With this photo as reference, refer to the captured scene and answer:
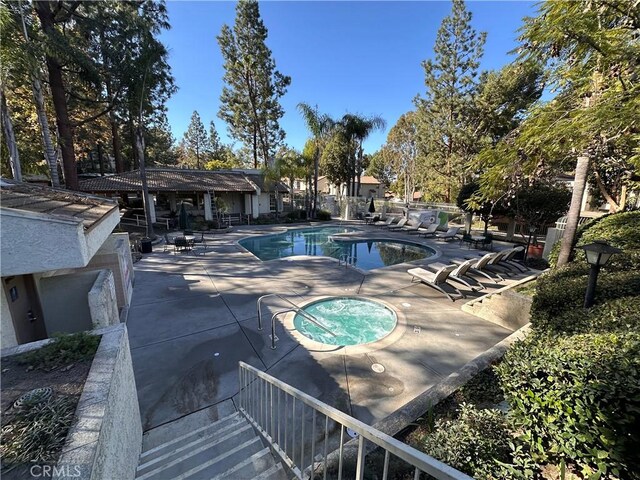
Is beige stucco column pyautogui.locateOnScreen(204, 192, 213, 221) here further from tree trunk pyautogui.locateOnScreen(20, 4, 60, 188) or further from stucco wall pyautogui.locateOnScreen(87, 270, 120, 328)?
stucco wall pyautogui.locateOnScreen(87, 270, 120, 328)

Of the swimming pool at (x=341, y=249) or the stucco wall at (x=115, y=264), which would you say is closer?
the stucco wall at (x=115, y=264)

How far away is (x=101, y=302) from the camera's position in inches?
189

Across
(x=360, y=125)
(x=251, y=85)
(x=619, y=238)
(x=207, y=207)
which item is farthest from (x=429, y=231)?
(x=251, y=85)

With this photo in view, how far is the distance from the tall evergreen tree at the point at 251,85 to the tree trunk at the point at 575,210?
26.6 metres

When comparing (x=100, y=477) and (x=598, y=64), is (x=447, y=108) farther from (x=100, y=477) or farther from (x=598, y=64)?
(x=100, y=477)

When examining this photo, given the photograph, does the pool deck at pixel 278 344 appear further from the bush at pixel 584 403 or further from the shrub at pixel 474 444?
the bush at pixel 584 403

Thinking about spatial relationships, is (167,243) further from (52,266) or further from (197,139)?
(197,139)

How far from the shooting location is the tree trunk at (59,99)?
1131 cm

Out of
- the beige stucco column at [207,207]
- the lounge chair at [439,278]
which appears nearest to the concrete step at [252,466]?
the lounge chair at [439,278]

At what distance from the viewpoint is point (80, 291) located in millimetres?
5586

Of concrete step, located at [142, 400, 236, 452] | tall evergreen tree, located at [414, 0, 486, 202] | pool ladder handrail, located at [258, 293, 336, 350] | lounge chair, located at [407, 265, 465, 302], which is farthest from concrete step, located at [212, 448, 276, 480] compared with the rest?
tall evergreen tree, located at [414, 0, 486, 202]

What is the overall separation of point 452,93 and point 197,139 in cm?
4829

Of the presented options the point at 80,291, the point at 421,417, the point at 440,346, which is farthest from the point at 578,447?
the point at 80,291

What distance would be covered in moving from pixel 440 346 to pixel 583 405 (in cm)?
369
